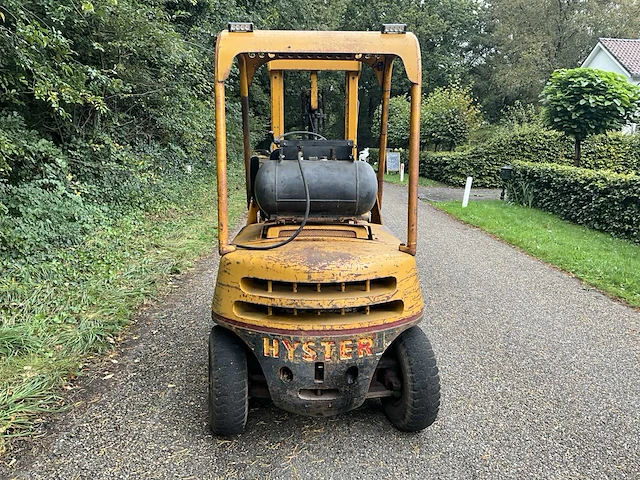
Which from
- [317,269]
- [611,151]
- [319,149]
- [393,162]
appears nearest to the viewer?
[317,269]

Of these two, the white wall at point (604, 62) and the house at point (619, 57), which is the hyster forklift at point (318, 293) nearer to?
the house at point (619, 57)

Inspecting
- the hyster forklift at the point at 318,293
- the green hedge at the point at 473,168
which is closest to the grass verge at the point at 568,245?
the hyster forklift at the point at 318,293

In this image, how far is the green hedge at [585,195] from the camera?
9.75m

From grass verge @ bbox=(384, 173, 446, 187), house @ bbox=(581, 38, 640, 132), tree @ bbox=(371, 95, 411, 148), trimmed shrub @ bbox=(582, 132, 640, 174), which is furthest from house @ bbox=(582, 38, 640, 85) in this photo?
grass verge @ bbox=(384, 173, 446, 187)

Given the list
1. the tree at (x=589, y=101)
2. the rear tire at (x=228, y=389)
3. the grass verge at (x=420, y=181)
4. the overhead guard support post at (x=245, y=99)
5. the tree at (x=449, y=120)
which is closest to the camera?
the rear tire at (x=228, y=389)

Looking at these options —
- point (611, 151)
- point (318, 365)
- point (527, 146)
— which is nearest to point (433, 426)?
point (318, 365)

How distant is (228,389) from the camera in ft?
10.1

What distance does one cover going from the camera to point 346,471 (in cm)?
296

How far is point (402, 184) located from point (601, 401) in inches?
717

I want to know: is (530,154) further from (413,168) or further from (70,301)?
(70,301)

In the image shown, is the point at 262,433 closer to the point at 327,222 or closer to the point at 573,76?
the point at 327,222

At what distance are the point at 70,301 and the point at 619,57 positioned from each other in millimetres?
32671

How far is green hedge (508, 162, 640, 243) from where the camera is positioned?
384 inches

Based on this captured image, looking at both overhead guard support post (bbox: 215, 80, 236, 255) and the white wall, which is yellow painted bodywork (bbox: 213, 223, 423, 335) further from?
the white wall
